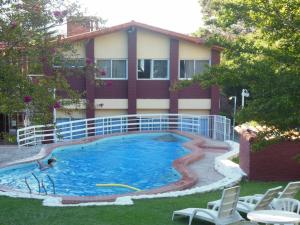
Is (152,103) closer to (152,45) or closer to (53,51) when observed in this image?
(152,45)

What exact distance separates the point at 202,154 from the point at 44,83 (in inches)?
558

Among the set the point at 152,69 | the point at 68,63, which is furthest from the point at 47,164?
the point at 152,69

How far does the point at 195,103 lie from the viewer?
3002 centimetres

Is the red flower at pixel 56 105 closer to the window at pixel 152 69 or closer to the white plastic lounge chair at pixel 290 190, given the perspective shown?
the white plastic lounge chair at pixel 290 190

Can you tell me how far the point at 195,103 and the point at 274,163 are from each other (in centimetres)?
1574

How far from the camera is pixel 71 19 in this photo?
7078mm

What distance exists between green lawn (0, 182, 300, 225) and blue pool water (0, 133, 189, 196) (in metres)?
4.21

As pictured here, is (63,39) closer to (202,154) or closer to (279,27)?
(279,27)

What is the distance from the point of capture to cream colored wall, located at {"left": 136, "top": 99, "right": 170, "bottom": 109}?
29.7m

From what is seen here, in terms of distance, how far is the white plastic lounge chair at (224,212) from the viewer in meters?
8.67

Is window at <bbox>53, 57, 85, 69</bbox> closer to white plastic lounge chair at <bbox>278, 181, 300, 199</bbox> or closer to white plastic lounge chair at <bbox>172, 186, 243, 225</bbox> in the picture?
white plastic lounge chair at <bbox>172, 186, 243, 225</bbox>

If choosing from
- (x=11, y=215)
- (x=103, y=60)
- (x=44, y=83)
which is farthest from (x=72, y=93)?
(x=103, y=60)

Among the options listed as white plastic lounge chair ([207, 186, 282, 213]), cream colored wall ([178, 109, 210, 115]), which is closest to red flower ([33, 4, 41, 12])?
white plastic lounge chair ([207, 186, 282, 213])

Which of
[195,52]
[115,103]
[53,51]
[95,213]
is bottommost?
[95,213]
